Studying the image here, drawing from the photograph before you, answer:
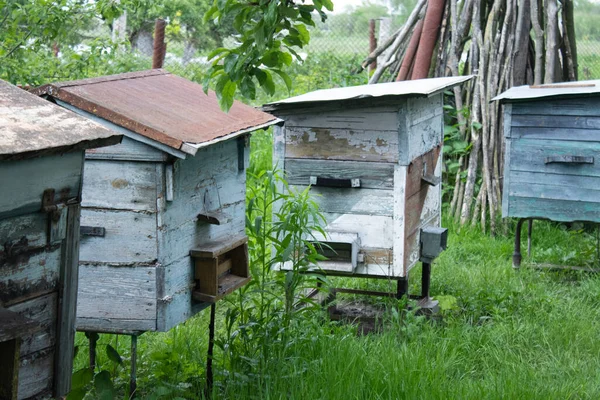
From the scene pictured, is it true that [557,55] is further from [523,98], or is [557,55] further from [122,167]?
[122,167]

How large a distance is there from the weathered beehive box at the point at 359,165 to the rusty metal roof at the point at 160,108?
0.65 m

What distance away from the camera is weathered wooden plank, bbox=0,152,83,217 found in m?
2.62

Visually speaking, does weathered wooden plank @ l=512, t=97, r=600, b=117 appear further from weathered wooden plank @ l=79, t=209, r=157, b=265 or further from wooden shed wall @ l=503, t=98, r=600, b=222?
weathered wooden plank @ l=79, t=209, r=157, b=265

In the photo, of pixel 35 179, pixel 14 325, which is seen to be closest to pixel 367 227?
pixel 35 179

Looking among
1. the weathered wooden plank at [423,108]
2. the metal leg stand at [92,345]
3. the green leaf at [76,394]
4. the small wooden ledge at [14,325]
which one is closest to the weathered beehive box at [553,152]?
the weathered wooden plank at [423,108]

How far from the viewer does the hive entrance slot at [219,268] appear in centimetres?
396

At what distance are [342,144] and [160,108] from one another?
1.59m

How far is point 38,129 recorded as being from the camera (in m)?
2.74

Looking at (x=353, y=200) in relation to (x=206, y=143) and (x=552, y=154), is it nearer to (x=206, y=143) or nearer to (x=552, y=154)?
(x=206, y=143)

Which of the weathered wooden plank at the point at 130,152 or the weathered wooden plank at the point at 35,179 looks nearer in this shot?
the weathered wooden plank at the point at 35,179

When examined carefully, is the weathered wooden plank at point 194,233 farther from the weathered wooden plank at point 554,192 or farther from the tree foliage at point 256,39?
the weathered wooden plank at point 554,192

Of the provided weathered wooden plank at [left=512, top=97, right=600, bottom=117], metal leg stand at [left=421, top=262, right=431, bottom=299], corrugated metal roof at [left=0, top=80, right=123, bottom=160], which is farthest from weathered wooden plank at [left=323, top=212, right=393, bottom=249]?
corrugated metal roof at [left=0, top=80, right=123, bottom=160]

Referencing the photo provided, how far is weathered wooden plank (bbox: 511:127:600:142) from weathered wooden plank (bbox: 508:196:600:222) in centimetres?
51

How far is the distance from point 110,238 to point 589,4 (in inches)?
873
